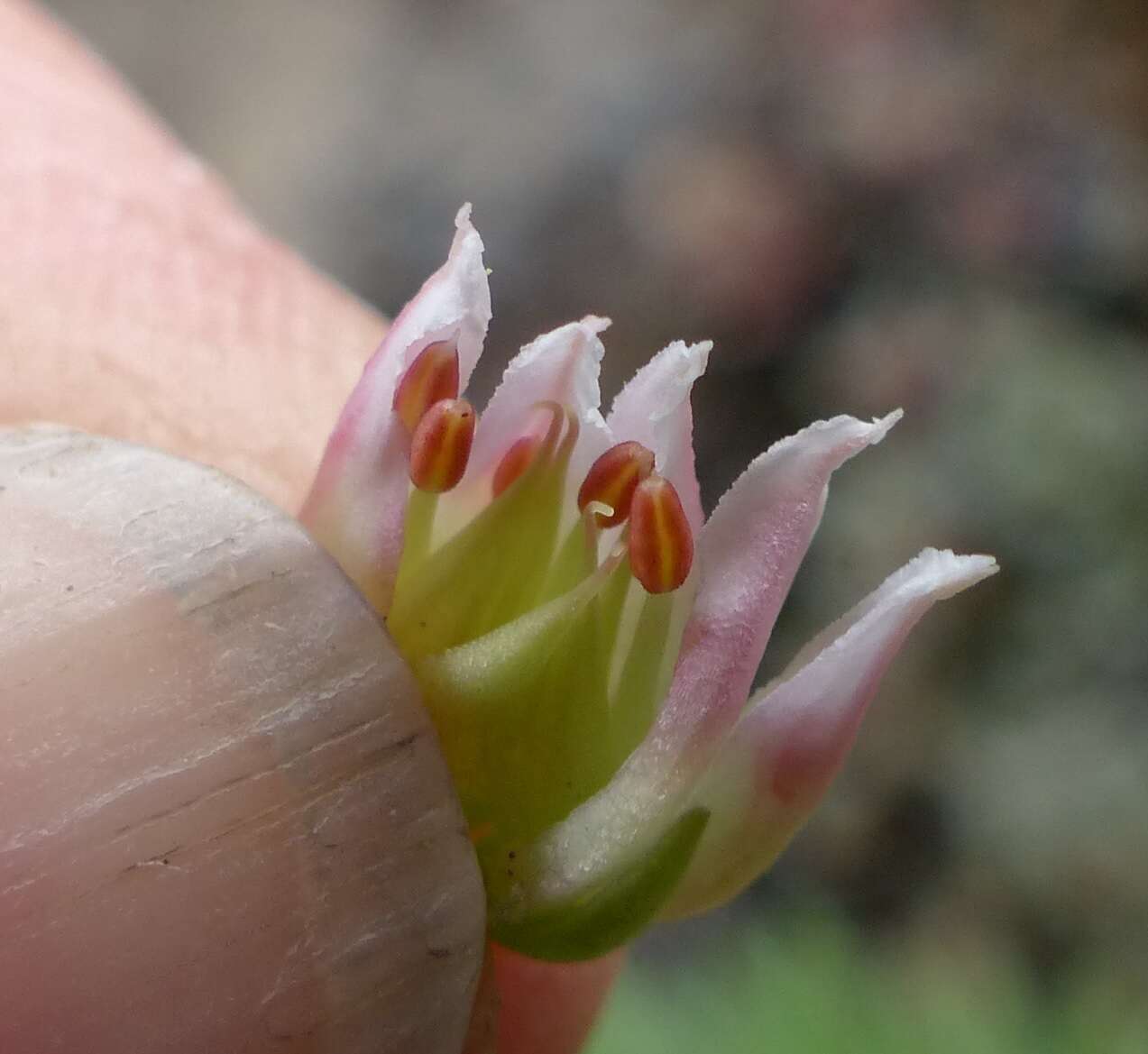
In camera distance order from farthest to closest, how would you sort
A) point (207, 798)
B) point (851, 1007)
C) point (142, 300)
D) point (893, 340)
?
point (893, 340), point (851, 1007), point (142, 300), point (207, 798)

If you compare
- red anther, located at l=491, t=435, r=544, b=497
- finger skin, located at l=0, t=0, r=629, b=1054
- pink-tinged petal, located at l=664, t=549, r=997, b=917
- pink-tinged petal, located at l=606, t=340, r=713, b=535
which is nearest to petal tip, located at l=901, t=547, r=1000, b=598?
pink-tinged petal, located at l=664, t=549, r=997, b=917

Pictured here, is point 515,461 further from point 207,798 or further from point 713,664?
point 207,798

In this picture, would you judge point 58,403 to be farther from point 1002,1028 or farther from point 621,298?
point 1002,1028

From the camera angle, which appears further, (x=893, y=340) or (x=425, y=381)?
(x=893, y=340)

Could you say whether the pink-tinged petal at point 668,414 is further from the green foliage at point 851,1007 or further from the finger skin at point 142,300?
the green foliage at point 851,1007

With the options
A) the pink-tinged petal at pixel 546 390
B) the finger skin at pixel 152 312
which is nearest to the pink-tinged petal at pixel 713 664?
the pink-tinged petal at pixel 546 390

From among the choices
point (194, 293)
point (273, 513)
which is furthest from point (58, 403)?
point (273, 513)


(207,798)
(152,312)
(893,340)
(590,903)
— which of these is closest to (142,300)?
(152,312)
